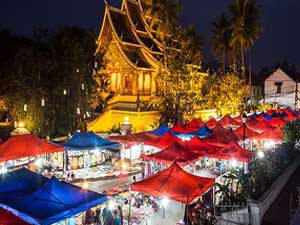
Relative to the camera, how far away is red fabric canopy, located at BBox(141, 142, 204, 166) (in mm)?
12945

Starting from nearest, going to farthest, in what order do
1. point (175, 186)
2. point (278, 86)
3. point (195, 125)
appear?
point (175, 186)
point (195, 125)
point (278, 86)

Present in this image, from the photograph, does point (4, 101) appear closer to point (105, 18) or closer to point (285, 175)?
point (105, 18)

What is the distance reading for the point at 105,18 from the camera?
29.0m

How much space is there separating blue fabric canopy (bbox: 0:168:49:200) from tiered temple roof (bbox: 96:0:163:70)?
18.7 metres

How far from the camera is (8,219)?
7.60 metres

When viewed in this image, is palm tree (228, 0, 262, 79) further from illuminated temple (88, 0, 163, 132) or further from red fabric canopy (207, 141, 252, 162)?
red fabric canopy (207, 141, 252, 162)

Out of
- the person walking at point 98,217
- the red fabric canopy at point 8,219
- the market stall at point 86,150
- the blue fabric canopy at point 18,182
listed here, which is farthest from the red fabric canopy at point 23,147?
the red fabric canopy at point 8,219

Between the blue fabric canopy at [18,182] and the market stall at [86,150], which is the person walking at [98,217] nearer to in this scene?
the blue fabric canopy at [18,182]

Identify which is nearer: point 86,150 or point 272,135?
point 86,150

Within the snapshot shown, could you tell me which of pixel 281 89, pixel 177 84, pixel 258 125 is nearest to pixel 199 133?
pixel 258 125

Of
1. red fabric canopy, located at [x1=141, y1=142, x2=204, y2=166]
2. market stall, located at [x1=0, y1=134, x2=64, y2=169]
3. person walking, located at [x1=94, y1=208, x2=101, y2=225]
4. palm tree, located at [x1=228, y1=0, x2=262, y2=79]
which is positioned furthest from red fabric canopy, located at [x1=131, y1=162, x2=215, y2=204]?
palm tree, located at [x1=228, y1=0, x2=262, y2=79]

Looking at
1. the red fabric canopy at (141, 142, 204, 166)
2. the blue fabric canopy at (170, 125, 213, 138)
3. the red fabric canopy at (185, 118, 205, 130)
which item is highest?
the red fabric canopy at (185, 118, 205, 130)

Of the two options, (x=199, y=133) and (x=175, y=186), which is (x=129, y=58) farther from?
(x=175, y=186)

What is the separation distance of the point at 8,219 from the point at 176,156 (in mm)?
7072
